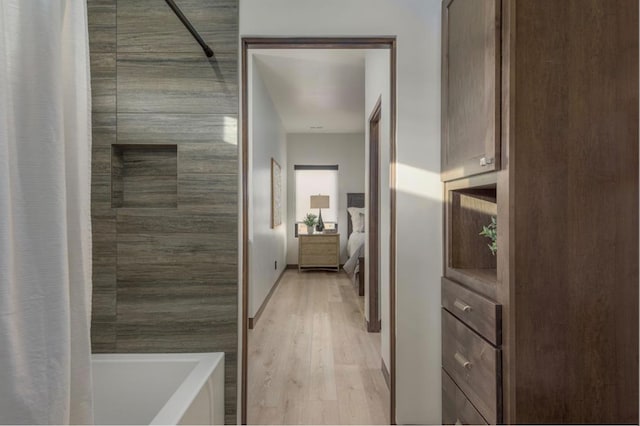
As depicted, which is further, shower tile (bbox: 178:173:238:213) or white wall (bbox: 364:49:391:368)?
white wall (bbox: 364:49:391:368)

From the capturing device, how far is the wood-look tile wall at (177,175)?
2043mm

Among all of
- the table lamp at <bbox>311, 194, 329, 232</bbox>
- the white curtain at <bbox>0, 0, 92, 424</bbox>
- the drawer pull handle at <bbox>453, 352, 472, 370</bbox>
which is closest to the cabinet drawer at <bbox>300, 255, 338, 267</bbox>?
the table lamp at <bbox>311, 194, 329, 232</bbox>

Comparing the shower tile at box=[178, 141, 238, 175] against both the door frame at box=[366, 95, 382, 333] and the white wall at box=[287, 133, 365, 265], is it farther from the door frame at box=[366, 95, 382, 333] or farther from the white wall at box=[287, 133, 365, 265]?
the white wall at box=[287, 133, 365, 265]

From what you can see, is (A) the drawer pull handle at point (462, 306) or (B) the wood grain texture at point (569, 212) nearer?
(B) the wood grain texture at point (569, 212)

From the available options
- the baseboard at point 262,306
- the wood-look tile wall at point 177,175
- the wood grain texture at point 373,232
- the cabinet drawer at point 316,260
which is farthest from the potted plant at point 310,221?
Answer: the wood-look tile wall at point 177,175

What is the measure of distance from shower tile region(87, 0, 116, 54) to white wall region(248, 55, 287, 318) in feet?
6.09

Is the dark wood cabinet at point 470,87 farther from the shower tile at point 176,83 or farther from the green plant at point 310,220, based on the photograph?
the green plant at point 310,220

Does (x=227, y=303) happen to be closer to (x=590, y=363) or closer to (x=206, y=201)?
(x=206, y=201)

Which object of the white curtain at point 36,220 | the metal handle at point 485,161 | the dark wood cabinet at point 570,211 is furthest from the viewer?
the metal handle at point 485,161

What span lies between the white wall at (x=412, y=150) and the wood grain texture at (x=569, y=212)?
726 mm

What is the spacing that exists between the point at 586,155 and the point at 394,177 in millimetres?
920

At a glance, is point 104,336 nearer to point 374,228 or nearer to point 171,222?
point 171,222

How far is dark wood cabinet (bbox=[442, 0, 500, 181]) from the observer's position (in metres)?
1.47

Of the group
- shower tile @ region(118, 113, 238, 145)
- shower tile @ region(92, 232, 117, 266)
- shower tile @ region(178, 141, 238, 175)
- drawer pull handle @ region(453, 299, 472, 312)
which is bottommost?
drawer pull handle @ region(453, 299, 472, 312)
